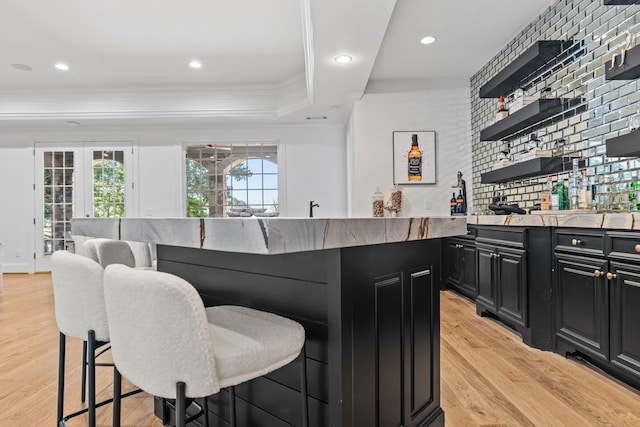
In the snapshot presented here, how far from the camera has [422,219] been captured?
1.12 meters

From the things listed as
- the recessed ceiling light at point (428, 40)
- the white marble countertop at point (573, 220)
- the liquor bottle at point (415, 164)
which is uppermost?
the recessed ceiling light at point (428, 40)

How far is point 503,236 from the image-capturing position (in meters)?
2.86

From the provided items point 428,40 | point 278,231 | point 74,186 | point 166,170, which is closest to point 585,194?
point 428,40

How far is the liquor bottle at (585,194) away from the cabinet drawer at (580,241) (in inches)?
18.0

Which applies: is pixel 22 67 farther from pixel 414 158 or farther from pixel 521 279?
pixel 521 279

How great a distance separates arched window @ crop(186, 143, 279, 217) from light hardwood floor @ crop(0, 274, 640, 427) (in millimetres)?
3531

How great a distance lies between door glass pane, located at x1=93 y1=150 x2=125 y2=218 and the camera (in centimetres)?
620

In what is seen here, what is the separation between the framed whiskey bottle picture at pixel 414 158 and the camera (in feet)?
15.2

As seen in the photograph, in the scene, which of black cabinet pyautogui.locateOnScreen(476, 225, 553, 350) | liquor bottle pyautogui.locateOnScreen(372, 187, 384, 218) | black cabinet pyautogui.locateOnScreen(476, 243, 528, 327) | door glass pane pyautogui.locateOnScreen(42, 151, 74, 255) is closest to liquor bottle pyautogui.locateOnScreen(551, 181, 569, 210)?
black cabinet pyautogui.locateOnScreen(476, 225, 553, 350)

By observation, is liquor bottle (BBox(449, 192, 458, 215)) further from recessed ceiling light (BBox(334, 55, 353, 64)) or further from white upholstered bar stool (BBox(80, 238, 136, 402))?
white upholstered bar stool (BBox(80, 238, 136, 402))

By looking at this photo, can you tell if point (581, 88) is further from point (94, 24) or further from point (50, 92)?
point (50, 92)

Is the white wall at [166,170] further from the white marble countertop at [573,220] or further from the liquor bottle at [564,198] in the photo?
the liquor bottle at [564,198]

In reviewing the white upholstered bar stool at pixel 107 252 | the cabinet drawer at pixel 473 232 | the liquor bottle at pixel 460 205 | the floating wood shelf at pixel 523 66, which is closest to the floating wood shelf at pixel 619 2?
the floating wood shelf at pixel 523 66

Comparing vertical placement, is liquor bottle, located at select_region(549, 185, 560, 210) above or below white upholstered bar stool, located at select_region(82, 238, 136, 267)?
above
